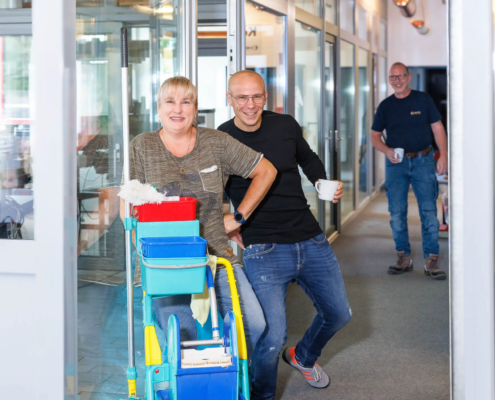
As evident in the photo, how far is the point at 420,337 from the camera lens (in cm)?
412

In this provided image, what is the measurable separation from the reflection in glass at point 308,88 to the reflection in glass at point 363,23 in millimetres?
3133

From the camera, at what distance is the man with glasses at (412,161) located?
18.6 feet

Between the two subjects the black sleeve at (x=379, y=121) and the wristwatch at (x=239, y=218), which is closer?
the wristwatch at (x=239, y=218)

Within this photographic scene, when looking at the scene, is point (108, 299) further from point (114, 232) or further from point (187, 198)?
point (187, 198)

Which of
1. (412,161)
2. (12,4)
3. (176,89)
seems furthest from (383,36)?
(12,4)

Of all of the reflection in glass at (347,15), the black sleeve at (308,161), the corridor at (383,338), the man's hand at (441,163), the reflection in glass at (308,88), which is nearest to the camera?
the black sleeve at (308,161)

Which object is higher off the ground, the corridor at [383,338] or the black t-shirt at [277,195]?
the black t-shirt at [277,195]

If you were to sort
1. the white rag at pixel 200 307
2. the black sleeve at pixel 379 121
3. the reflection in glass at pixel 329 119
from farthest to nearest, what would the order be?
the reflection in glass at pixel 329 119 → the black sleeve at pixel 379 121 → the white rag at pixel 200 307

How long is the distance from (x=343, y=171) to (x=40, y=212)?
283 inches

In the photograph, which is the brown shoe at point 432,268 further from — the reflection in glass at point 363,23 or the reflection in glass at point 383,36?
the reflection in glass at point 383,36

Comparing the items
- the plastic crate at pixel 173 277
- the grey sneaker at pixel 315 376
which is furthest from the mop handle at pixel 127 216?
the grey sneaker at pixel 315 376

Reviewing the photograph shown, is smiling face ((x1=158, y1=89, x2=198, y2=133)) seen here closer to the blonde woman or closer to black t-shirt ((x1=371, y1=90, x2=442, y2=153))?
the blonde woman

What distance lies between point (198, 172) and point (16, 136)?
687 mm

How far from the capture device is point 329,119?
7621 millimetres
